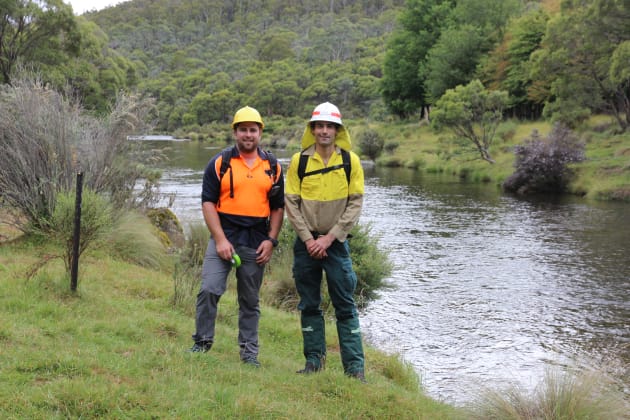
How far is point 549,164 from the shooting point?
84.0 feet

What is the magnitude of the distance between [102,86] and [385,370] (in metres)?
30.9

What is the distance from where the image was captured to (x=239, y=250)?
5090 mm

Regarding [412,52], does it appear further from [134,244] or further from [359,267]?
[134,244]

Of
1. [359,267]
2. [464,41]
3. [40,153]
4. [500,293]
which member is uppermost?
[464,41]

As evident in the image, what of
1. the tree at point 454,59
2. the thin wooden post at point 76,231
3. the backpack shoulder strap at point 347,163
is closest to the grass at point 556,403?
the backpack shoulder strap at point 347,163

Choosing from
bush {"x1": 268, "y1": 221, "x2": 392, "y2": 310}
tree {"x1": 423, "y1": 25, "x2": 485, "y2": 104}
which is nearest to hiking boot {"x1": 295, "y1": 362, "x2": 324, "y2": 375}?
bush {"x1": 268, "y1": 221, "x2": 392, "y2": 310}

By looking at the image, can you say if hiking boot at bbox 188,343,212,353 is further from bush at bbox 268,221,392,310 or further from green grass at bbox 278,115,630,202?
→ green grass at bbox 278,115,630,202

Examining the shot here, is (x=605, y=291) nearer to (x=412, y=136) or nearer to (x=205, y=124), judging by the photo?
(x=412, y=136)

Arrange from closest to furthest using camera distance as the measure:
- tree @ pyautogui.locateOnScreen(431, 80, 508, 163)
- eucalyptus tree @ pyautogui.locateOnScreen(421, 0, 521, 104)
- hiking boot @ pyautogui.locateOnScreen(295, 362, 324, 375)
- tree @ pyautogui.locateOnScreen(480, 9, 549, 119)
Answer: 1. hiking boot @ pyautogui.locateOnScreen(295, 362, 324, 375)
2. tree @ pyautogui.locateOnScreen(431, 80, 508, 163)
3. tree @ pyautogui.locateOnScreen(480, 9, 549, 119)
4. eucalyptus tree @ pyautogui.locateOnScreen(421, 0, 521, 104)

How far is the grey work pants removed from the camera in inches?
198

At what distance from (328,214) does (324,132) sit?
683 millimetres

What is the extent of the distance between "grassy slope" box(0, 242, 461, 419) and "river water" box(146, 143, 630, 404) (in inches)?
51.2

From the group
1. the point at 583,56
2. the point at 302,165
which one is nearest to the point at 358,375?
the point at 302,165

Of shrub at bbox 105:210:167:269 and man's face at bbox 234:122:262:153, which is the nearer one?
man's face at bbox 234:122:262:153
